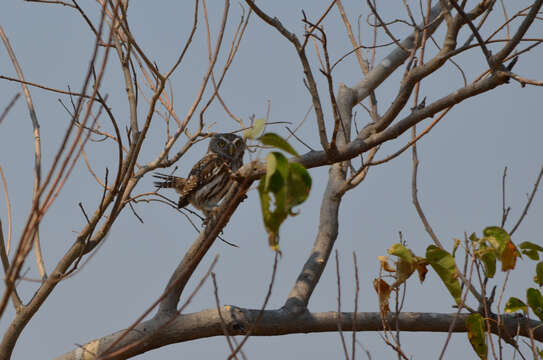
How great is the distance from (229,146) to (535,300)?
5.68 meters

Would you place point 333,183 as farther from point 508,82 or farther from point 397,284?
point 508,82

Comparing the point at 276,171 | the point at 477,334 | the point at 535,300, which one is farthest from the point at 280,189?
the point at 535,300

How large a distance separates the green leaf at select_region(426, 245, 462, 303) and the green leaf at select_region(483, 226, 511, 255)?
0.79 feet

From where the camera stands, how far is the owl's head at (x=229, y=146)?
30.2 feet

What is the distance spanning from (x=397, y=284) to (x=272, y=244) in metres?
1.78

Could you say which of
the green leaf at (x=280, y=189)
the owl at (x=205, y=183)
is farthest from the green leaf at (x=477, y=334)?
the owl at (x=205, y=183)

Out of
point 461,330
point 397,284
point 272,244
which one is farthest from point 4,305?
point 461,330

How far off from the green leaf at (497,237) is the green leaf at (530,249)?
0.24m

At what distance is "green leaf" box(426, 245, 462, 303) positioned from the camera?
3.71 metres

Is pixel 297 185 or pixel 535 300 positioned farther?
pixel 535 300

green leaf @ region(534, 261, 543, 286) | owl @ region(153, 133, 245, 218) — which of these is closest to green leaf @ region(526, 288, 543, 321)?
green leaf @ region(534, 261, 543, 286)

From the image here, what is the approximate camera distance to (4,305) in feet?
6.92

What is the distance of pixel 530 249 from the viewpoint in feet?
12.4

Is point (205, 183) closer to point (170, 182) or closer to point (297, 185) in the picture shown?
point (170, 182)
